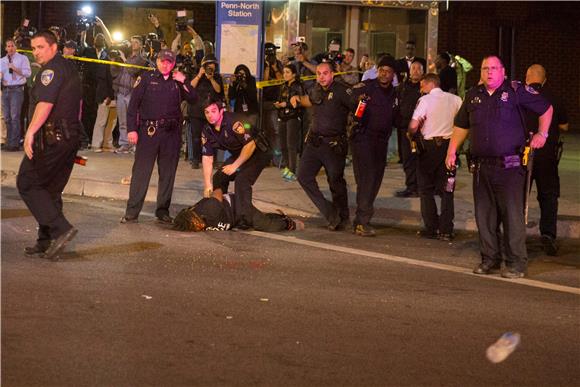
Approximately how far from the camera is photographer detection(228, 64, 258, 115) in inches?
676

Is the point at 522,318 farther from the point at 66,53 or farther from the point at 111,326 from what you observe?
the point at 66,53

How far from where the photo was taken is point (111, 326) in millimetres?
7168

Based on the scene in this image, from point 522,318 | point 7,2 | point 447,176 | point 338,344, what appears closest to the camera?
point 338,344

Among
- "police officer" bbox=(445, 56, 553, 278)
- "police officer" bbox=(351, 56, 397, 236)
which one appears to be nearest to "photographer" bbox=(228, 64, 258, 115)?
"police officer" bbox=(351, 56, 397, 236)

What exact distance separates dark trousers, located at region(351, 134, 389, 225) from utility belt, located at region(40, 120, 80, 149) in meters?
3.51

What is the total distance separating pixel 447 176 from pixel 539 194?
945 mm

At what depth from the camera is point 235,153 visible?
470 inches

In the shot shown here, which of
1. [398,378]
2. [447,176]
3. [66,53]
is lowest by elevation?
[398,378]

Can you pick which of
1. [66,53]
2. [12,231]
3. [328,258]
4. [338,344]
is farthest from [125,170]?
[338,344]

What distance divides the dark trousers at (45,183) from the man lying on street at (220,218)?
6.88ft

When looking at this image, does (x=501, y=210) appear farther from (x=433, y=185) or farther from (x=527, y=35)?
(x=527, y=35)

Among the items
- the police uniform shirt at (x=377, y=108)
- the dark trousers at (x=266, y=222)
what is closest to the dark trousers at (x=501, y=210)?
the police uniform shirt at (x=377, y=108)

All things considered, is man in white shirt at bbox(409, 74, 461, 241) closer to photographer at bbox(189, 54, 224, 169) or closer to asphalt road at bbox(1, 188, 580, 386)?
asphalt road at bbox(1, 188, 580, 386)

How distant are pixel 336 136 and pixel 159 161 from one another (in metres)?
1.93
